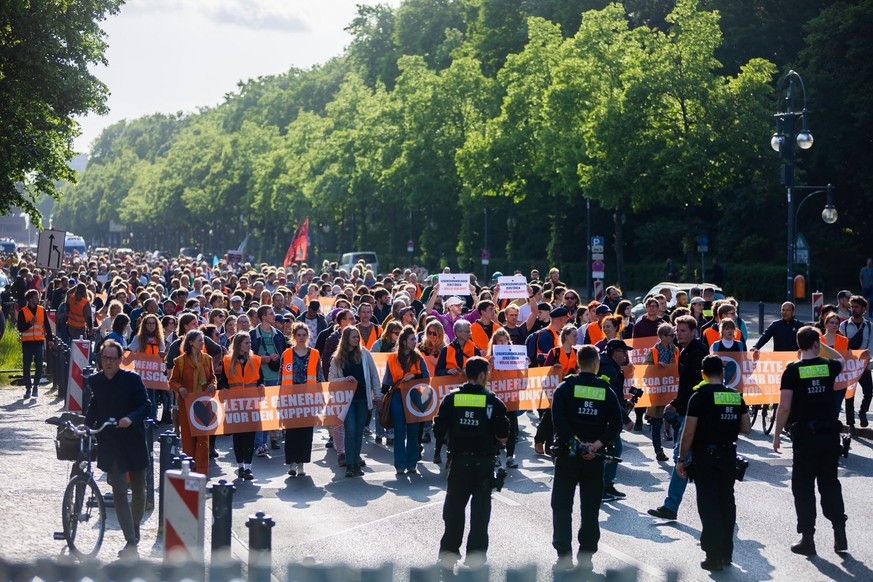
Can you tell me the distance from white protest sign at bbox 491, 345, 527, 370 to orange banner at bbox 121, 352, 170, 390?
437 cm

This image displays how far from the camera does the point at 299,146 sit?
90750 mm

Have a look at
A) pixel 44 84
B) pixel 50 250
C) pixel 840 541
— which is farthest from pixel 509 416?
pixel 50 250

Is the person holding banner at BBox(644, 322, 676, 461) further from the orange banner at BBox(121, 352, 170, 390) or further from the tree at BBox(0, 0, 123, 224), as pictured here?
the tree at BBox(0, 0, 123, 224)

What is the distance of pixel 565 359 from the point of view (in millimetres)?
14883

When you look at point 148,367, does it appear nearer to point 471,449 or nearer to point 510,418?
point 510,418

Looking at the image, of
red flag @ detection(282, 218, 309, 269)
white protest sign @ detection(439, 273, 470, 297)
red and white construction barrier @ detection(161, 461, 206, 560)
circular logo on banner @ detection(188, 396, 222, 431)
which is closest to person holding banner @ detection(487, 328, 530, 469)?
circular logo on banner @ detection(188, 396, 222, 431)

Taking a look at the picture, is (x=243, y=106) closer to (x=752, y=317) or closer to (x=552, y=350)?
(x=752, y=317)

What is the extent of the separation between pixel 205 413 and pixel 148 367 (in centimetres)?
346

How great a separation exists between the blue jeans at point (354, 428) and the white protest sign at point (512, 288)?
305 inches

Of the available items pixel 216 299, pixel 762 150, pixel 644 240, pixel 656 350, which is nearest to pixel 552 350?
pixel 656 350

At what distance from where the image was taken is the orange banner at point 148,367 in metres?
16.9

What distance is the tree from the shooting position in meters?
24.5

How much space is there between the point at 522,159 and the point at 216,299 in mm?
36882

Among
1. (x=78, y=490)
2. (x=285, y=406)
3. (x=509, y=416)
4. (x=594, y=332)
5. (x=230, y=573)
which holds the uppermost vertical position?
(x=594, y=332)
